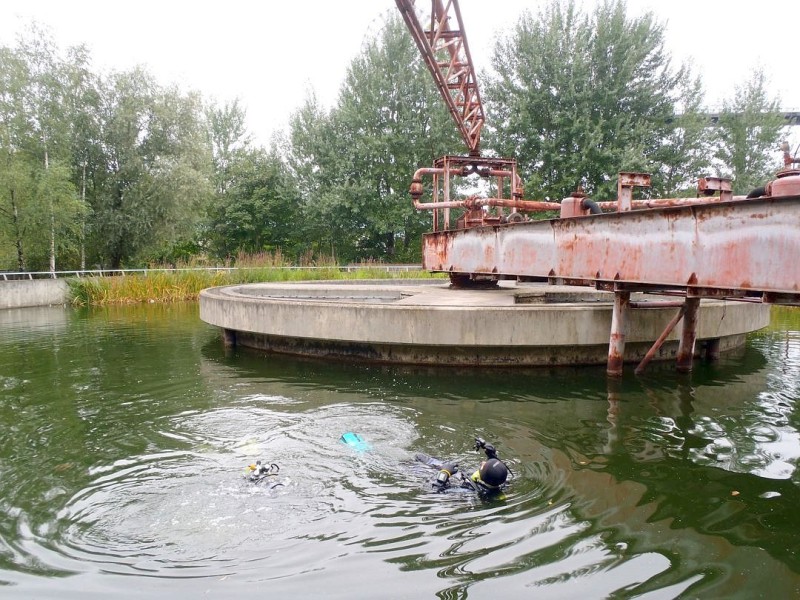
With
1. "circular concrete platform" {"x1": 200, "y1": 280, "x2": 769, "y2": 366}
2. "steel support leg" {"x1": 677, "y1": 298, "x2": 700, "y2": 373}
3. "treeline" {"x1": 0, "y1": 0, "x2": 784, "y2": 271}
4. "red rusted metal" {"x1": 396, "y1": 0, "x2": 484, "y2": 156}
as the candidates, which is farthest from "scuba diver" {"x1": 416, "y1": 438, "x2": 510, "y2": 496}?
"treeline" {"x1": 0, "y1": 0, "x2": 784, "y2": 271}

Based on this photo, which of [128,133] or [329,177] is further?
[329,177]

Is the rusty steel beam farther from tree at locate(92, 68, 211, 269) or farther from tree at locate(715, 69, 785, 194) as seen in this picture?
tree at locate(715, 69, 785, 194)

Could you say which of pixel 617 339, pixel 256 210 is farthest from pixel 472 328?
pixel 256 210

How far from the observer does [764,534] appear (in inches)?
161

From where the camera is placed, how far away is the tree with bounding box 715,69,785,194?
33250 millimetres

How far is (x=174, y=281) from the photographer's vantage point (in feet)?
73.9

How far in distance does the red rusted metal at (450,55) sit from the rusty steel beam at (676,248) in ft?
24.1

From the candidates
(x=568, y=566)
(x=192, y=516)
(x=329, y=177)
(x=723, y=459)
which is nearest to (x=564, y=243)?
(x=723, y=459)

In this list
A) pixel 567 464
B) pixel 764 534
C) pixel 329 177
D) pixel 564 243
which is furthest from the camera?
pixel 329 177

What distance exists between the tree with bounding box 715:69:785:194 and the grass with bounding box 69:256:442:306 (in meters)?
22.6

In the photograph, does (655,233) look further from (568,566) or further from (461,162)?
Result: (461,162)

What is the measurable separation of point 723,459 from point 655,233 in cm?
267

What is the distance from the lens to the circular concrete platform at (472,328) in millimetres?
8875

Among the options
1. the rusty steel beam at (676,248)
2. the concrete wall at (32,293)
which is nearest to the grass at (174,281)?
the concrete wall at (32,293)
